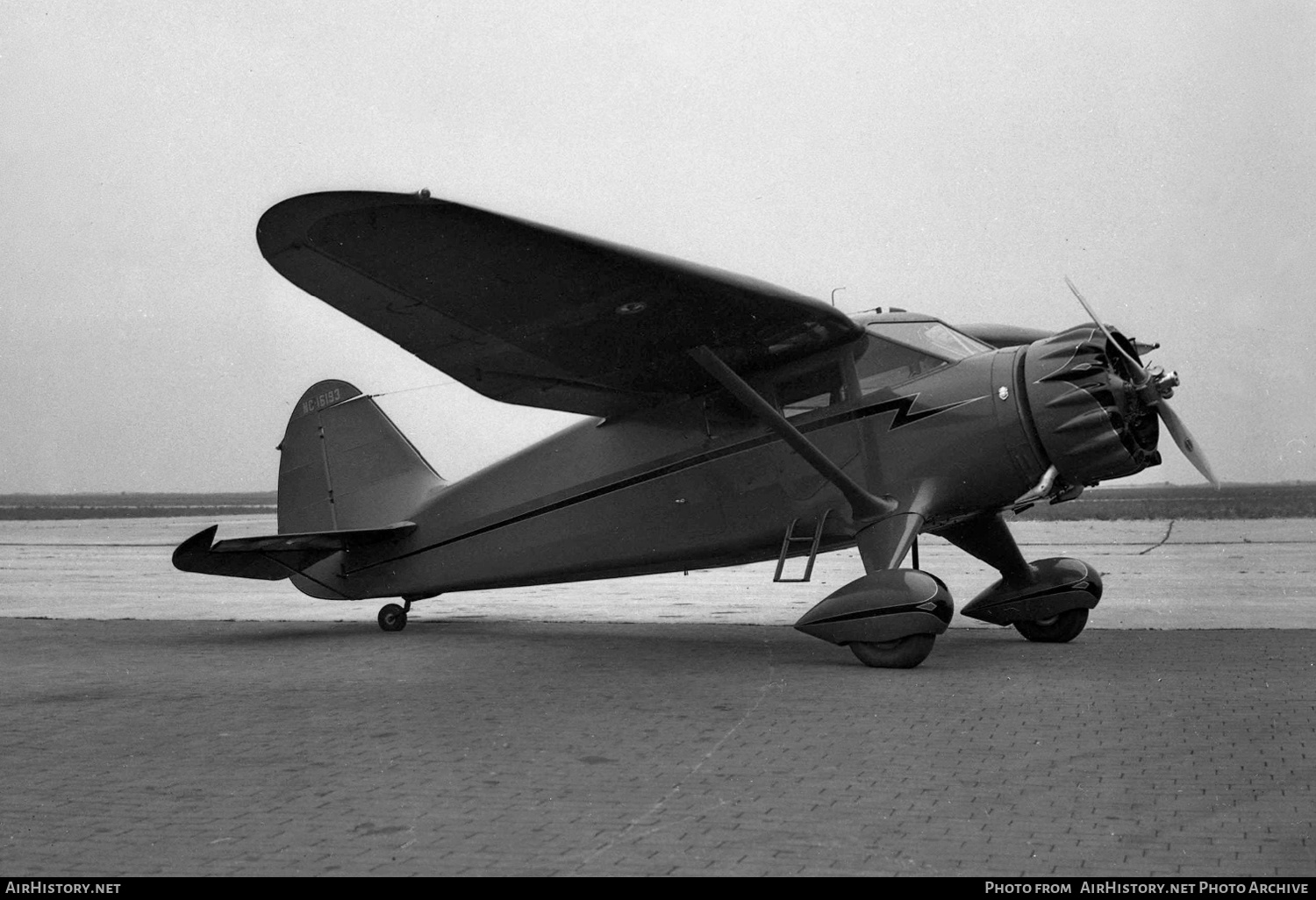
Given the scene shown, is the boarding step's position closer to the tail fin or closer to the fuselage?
the fuselage

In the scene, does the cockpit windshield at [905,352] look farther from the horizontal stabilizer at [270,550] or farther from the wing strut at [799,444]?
the horizontal stabilizer at [270,550]

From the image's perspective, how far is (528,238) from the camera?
737 cm

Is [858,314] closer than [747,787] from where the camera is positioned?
No

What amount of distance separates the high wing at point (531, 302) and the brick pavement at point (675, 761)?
234 cm

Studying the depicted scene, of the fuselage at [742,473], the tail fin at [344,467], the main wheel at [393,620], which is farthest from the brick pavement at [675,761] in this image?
the tail fin at [344,467]

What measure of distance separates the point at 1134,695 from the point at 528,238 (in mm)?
4657

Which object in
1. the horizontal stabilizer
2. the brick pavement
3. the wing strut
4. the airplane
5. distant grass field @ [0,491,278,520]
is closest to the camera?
the brick pavement

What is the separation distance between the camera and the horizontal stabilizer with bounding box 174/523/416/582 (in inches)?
431

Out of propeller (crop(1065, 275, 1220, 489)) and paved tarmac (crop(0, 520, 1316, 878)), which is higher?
propeller (crop(1065, 275, 1220, 489))

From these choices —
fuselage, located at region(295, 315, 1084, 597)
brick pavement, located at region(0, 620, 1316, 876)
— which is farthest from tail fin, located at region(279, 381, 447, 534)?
brick pavement, located at region(0, 620, 1316, 876)

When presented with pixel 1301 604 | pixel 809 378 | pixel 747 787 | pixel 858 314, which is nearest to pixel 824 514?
pixel 809 378

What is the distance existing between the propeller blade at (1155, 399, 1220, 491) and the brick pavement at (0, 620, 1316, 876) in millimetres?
1383

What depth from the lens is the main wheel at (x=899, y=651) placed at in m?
8.51

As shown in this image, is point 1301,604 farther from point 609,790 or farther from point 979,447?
point 609,790
